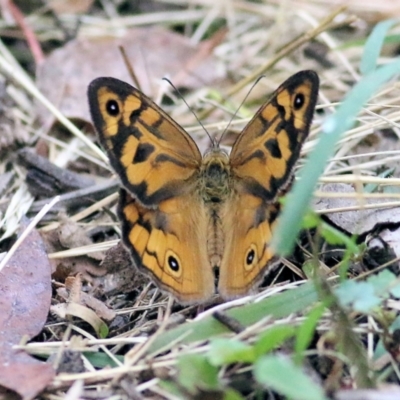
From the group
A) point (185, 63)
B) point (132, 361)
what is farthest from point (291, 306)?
point (185, 63)

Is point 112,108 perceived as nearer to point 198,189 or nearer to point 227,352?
point 198,189

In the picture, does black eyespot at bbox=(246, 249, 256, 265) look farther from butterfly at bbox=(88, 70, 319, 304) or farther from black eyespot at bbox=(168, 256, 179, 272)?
black eyespot at bbox=(168, 256, 179, 272)

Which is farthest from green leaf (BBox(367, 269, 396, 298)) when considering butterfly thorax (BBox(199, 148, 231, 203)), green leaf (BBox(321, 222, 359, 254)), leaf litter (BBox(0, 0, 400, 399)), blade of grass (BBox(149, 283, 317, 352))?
butterfly thorax (BBox(199, 148, 231, 203))

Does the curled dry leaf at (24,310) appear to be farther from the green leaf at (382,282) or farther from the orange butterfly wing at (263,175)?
the green leaf at (382,282)

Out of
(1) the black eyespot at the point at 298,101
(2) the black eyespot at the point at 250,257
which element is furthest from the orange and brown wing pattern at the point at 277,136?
(2) the black eyespot at the point at 250,257

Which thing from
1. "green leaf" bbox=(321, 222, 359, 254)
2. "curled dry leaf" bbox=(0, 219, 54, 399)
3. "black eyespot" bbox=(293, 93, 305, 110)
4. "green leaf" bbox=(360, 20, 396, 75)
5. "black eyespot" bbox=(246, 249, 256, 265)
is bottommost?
"curled dry leaf" bbox=(0, 219, 54, 399)

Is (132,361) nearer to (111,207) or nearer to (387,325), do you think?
(387,325)

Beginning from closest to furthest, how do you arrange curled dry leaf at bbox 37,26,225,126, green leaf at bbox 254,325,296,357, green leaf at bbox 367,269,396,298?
1. green leaf at bbox 254,325,296,357
2. green leaf at bbox 367,269,396,298
3. curled dry leaf at bbox 37,26,225,126

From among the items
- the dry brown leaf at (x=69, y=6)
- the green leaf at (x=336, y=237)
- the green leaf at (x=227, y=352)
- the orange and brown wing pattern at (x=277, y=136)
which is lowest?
the green leaf at (x=227, y=352)
